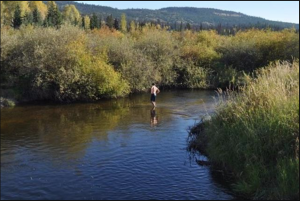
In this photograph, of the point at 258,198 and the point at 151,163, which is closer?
the point at 258,198

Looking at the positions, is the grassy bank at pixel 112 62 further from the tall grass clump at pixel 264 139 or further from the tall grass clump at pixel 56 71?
the tall grass clump at pixel 264 139

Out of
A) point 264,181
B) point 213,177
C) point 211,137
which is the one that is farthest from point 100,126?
point 264,181

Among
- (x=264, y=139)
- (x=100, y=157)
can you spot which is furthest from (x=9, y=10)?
(x=264, y=139)

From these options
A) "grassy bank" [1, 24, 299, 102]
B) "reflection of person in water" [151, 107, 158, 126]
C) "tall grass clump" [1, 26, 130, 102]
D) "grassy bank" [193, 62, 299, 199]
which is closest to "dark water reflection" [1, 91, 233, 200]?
"reflection of person in water" [151, 107, 158, 126]

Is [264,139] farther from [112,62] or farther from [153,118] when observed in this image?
[112,62]

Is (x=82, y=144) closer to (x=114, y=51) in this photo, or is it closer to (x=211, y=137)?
(x=211, y=137)

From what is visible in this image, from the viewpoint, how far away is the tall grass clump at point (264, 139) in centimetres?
1125

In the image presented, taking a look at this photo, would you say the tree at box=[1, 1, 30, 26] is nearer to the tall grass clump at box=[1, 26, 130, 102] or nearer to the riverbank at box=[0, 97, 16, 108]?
the tall grass clump at box=[1, 26, 130, 102]

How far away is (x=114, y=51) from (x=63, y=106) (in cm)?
1141

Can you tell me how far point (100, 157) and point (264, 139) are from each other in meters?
7.63

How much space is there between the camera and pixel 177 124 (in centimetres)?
2419

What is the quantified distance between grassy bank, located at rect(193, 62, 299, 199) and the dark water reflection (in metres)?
1.05

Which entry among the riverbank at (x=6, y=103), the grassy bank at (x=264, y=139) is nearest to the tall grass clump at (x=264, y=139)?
the grassy bank at (x=264, y=139)

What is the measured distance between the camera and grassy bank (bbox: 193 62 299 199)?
1127cm
